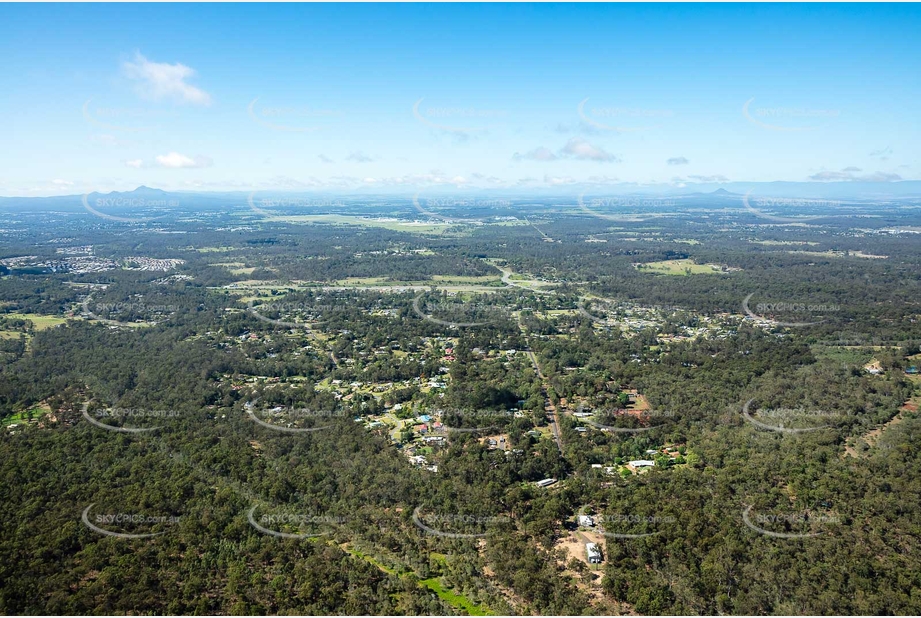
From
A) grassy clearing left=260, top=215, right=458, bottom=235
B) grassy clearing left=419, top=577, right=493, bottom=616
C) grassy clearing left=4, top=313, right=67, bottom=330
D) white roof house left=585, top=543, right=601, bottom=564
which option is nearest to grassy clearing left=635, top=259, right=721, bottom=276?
grassy clearing left=260, top=215, right=458, bottom=235

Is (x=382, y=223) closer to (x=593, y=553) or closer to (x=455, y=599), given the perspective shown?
(x=593, y=553)

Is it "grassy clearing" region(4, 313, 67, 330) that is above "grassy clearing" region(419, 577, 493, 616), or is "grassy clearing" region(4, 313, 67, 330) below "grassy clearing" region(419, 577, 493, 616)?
above

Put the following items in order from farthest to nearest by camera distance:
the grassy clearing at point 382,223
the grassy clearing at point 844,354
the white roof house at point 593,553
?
the grassy clearing at point 382,223 → the grassy clearing at point 844,354 → the white roof house at point 593,553

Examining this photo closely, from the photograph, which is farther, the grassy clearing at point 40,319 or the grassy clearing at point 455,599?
the grassy clearing at point 40,319

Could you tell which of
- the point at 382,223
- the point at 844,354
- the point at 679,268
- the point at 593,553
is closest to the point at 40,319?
the point at 593,553

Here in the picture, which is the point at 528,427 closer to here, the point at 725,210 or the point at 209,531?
the point at 209,531

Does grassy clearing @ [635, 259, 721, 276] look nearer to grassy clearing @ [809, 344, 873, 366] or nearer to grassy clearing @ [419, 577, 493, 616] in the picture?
grassy clearing @ [809, 344, 873, 366]

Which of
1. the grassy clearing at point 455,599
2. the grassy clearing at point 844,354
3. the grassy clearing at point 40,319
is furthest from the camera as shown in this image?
the grassy clearing at point 40,319

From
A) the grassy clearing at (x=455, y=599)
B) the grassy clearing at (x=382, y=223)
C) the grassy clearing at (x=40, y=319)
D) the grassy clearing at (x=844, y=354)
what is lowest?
the grassy clearing at (x=455, y=599)

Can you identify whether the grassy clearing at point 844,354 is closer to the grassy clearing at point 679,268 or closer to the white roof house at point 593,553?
the white roof house at point 593,553

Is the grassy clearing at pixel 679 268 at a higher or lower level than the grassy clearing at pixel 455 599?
higher

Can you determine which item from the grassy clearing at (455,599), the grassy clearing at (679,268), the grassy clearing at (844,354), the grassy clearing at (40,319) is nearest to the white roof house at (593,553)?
the grassy clearing at (455,599)
